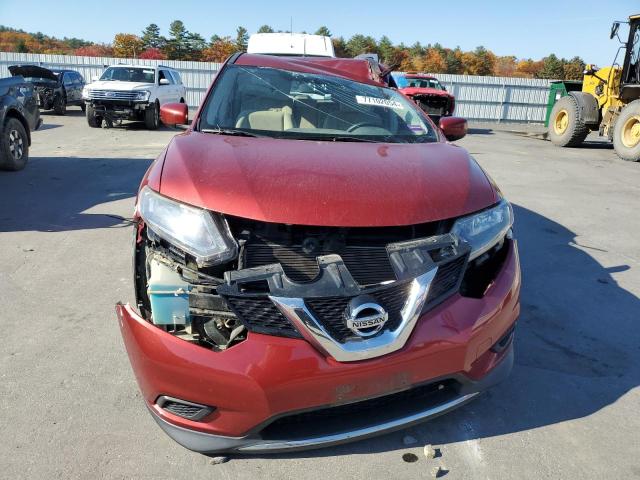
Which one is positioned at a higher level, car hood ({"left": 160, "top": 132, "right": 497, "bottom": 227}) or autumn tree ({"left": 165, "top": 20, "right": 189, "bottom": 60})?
autumn tree ({"left": 165, "top": 20, "right": 189, "bottom": 60})

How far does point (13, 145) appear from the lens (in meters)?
7.61

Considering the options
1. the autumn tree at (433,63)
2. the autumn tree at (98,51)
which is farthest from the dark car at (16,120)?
the autumn tree at (98,51)

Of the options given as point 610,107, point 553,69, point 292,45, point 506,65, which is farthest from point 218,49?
point 292,45

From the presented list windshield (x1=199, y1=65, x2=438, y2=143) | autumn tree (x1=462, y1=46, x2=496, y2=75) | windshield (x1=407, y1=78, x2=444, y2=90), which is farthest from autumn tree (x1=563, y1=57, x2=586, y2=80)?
windshield (x1=199, y1=65, x2=438, y2=143)

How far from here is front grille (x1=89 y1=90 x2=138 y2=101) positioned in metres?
13.3

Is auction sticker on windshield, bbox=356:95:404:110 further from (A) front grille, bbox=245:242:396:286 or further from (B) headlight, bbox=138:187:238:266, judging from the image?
(B) headlight, bbox=138:187:238:266

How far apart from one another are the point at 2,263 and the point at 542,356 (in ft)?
14.1

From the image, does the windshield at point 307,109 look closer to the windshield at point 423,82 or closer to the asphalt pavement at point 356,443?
the asphalt pavement at point 356,443

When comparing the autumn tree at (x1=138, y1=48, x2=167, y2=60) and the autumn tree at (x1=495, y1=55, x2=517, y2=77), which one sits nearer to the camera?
the autumn tree at (x1=138, y1=48, x2=167, y2=60)

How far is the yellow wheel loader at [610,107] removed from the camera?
12.1 meters

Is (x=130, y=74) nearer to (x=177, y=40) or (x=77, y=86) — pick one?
(x=77, y=86)

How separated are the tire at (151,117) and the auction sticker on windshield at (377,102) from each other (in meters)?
11.8

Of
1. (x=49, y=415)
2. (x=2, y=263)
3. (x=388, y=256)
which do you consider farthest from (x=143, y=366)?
(x=2, y=263)

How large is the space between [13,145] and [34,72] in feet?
38.7
